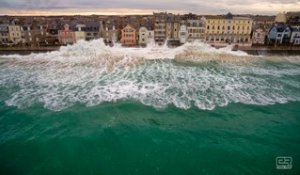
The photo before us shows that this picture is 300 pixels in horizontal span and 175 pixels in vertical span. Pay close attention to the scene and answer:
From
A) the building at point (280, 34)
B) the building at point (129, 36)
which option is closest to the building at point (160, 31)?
the building at point (129, 36)

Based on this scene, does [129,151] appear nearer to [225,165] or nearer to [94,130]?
[94,130]

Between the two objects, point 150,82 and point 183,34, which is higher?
point 183,34

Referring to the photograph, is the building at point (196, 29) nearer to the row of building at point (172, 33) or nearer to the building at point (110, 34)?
the row of building at point (172, 33)

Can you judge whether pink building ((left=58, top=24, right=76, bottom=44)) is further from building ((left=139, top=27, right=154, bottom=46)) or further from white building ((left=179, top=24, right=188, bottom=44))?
white building ((left=179, top=24, right=188, bottom=44))

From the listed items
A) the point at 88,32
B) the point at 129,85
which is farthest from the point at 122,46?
the point at 129,85

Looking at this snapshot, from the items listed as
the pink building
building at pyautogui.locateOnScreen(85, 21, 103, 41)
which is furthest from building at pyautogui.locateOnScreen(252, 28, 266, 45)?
the pink building

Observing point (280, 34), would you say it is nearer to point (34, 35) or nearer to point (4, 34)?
point (34, 35)

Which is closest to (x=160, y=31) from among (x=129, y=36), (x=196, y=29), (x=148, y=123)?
(x=129, y=36)
